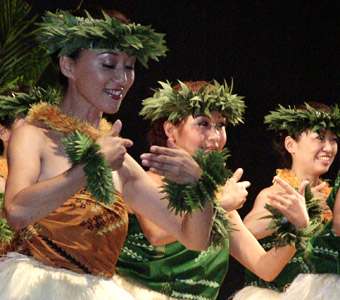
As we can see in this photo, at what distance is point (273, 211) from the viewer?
312 cm

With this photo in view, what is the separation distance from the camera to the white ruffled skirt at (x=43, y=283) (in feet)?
6.82

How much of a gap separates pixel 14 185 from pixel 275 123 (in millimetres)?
2385

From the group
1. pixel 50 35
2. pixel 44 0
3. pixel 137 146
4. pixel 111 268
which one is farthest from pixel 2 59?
pixel 111 268

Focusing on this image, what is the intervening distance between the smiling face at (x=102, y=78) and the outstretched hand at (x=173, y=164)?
229 millimetres

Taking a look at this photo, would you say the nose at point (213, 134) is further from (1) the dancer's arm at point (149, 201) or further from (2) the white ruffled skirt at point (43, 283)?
(2) the white ruffled skirt at point (43, 283)

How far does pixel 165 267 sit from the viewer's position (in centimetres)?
316

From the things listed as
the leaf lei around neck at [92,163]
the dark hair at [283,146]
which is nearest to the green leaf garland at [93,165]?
the leaf lei around neck at [92,163]

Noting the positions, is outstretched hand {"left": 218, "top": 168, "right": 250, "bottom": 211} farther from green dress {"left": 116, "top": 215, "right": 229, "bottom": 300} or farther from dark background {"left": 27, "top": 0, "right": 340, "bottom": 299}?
dark background {"left": 27, "top": 0, "right": 340, "bottom": 299}

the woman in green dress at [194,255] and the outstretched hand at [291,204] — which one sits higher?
the outstretched hand at [291,204]

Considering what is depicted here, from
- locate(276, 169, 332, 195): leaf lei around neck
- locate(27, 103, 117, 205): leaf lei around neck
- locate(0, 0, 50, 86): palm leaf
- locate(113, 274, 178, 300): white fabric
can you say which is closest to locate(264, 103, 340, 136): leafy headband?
locate(276, 169, 332, 195): leaf lei around neck

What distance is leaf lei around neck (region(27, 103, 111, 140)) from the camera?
87.0 inches

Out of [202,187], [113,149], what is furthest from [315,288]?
[113,149]

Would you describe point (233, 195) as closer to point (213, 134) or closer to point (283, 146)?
point (213, 134)

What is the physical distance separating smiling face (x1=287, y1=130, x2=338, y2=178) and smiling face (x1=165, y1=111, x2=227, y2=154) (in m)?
0.83
